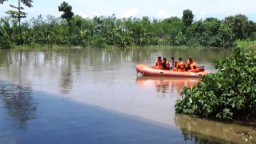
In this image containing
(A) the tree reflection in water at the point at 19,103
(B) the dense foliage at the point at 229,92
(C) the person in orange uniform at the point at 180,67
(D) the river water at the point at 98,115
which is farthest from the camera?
(C) the person in orange uniform at the point at 180,67

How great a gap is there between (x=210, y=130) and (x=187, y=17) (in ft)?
201

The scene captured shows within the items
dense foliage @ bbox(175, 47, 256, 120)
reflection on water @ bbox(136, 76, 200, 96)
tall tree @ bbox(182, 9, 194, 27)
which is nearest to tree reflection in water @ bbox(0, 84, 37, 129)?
dense foliage @ bbox(175, 47, 256, 120)

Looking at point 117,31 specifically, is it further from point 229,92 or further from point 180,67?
point 229,92

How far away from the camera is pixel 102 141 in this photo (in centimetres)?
967

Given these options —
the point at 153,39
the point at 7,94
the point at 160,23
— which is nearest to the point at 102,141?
the point at 7,94

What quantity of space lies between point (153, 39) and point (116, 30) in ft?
22.1

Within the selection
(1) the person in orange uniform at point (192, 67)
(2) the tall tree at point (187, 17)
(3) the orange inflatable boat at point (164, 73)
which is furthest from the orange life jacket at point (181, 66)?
(2) the tall tree at point (187, 17)

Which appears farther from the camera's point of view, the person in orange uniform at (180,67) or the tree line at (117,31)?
the tree line at (117,31)

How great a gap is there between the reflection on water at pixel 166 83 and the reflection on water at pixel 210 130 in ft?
15.7

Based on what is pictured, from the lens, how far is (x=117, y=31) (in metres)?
59.7

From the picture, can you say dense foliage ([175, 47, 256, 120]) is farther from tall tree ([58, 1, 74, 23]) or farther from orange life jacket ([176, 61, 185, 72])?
tall tree ([58, 1, 74, 23])

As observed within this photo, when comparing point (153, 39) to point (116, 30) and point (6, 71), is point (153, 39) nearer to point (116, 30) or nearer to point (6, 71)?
point (116, 30)

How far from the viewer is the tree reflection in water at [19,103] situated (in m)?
11.6

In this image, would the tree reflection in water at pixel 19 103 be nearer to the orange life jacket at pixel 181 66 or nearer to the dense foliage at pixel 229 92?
the dense foliage at pixel 229 92
